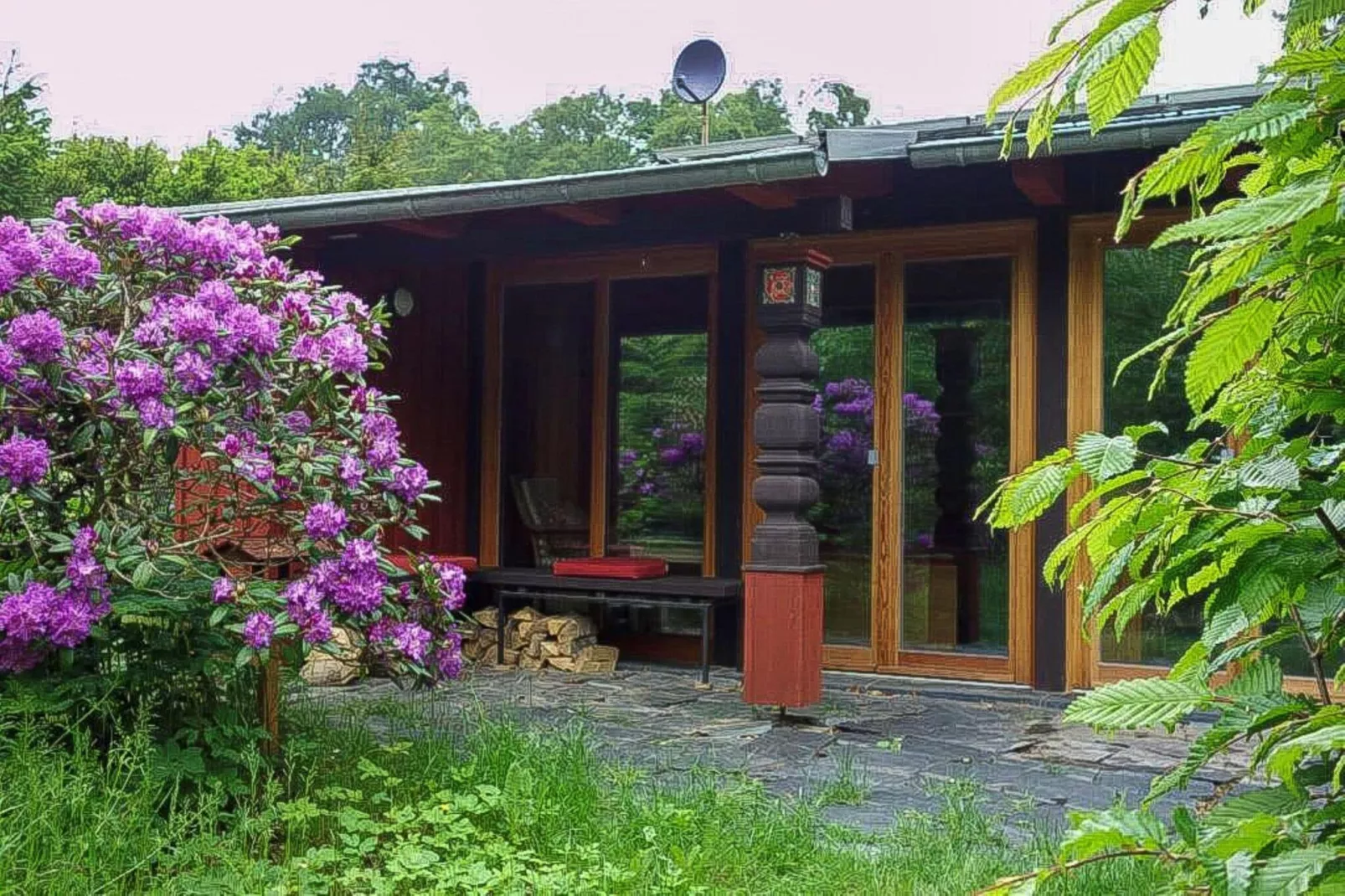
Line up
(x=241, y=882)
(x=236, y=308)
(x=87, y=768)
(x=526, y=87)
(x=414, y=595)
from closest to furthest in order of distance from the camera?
1. (x=241, y=882)
2. (x=87, y=768)
3. (x=236, y=308)
4. (x=414, y=595)
5. (x=526, y=87)

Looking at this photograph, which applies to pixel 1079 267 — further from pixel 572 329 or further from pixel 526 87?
pixel 526 87

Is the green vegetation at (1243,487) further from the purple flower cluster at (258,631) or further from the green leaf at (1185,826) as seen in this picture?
the purple flower cluster at (258,631)

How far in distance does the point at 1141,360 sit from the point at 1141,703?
18.2 feet

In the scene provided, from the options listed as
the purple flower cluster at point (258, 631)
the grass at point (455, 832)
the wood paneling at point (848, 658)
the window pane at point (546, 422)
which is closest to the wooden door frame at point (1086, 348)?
the wood paneling at point (848, 658)

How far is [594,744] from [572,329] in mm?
3509

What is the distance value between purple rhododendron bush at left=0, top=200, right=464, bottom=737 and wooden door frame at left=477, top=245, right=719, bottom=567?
337 cm

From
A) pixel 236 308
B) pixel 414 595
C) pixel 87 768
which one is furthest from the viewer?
pixel 414 595

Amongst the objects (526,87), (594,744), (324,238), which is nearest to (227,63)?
(526,87)

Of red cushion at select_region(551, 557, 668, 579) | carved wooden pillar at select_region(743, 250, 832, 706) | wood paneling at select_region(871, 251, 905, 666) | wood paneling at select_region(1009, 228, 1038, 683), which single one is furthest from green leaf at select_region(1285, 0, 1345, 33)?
red cushion at select_region(551, 557, 668, 579)

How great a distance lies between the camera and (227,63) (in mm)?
45031

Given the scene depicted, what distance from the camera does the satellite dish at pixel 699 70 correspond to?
8086 millimetres

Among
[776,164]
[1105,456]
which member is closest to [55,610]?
[1105,456]

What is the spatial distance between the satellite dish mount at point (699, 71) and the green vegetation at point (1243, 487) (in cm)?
716

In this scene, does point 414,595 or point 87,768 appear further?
point 414,595
